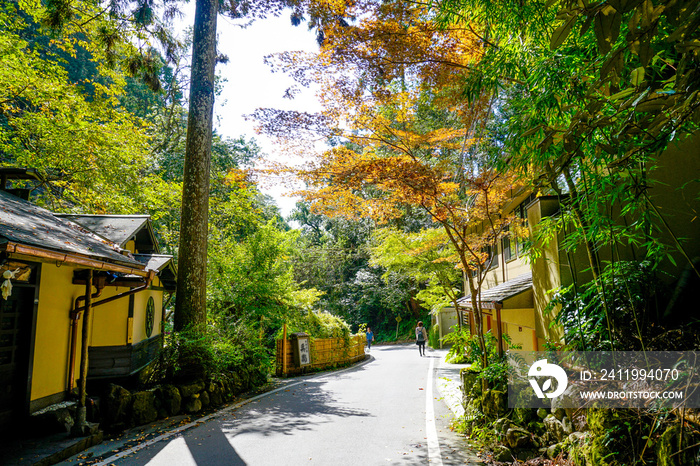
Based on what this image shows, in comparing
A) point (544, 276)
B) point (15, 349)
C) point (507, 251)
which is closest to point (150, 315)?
point (15, 349)

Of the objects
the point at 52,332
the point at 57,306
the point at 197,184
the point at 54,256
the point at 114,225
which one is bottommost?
the point at 52,332

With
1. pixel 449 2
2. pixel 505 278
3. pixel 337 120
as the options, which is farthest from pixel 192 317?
pixel 505 278

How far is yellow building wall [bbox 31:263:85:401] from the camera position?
6965 millimetres

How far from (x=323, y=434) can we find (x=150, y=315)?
22.2 ft

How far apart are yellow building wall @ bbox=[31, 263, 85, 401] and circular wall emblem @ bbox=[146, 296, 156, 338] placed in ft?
11.2

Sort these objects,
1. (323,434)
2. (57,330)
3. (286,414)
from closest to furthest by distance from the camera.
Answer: (323,434) < (57,330) < (286,414)

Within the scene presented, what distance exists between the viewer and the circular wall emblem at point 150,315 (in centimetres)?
1120

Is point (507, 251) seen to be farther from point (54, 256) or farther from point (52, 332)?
point (54, 256)

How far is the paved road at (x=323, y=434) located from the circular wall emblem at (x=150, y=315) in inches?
139

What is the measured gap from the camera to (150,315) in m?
11.5

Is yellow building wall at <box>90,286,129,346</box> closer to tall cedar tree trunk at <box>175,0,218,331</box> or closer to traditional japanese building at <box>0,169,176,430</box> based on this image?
traditional japanese building at <box>0,169,176,430</box>

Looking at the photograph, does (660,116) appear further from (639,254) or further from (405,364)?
(405,364)

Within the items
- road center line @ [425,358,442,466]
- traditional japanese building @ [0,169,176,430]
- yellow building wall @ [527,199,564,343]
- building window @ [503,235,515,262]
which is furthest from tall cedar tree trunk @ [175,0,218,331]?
building window @ [503,235,515,262]

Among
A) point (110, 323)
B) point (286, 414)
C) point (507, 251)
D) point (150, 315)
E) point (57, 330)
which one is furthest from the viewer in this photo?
point (507, 251)
